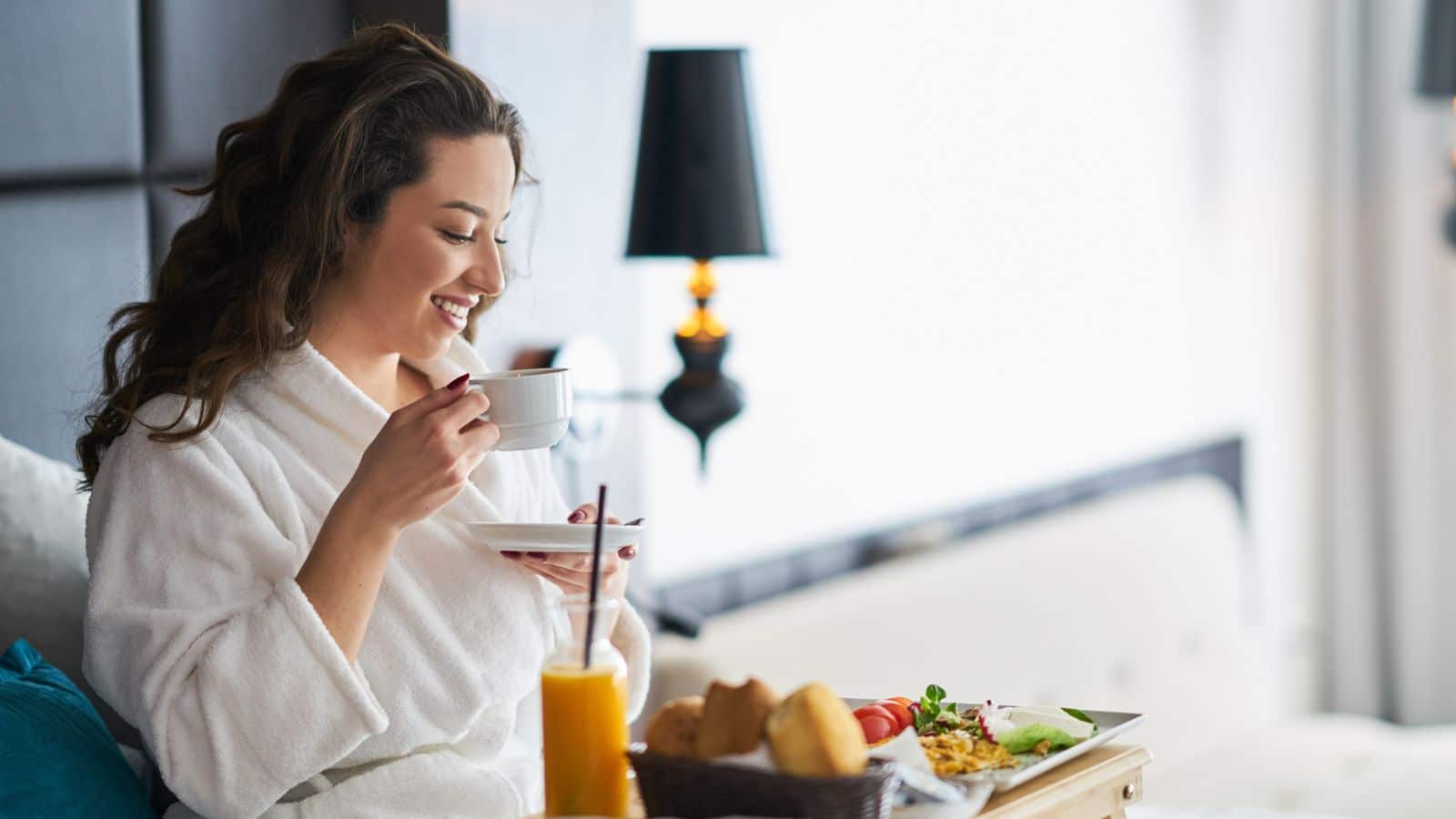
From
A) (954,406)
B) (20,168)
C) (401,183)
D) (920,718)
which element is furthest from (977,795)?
(954,406)

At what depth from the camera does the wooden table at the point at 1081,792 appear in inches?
49.3

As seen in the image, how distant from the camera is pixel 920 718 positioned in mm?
1365

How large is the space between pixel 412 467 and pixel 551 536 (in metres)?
0.16

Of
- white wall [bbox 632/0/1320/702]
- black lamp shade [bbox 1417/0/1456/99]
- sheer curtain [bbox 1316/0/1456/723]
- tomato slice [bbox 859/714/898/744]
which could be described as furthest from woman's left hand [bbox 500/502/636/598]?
sheer curtain [bbox 1316/0/1456/723]

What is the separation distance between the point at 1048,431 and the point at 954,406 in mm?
397

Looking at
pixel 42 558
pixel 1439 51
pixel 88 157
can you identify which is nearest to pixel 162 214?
pixel 88 157

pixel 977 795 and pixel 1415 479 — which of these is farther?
pixel 1415 479

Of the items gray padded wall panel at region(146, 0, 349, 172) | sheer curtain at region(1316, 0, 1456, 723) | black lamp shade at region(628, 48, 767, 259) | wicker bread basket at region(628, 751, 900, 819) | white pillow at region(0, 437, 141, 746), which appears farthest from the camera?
sheer curtain at region(1316, 0, 1456, 723)

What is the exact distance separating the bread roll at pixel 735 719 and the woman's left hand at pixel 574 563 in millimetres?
374

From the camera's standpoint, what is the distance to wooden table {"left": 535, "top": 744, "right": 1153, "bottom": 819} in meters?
1.25

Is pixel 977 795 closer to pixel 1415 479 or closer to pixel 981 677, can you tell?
pixel 981 677

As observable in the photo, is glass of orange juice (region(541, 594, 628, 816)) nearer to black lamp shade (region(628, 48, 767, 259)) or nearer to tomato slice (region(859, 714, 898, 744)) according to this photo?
tomato slice (region(859, 714, 898, 744))

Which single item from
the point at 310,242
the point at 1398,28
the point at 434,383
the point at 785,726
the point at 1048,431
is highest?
the point at 1398,28

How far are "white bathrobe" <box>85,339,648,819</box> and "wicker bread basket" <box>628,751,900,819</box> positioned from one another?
0.33m
